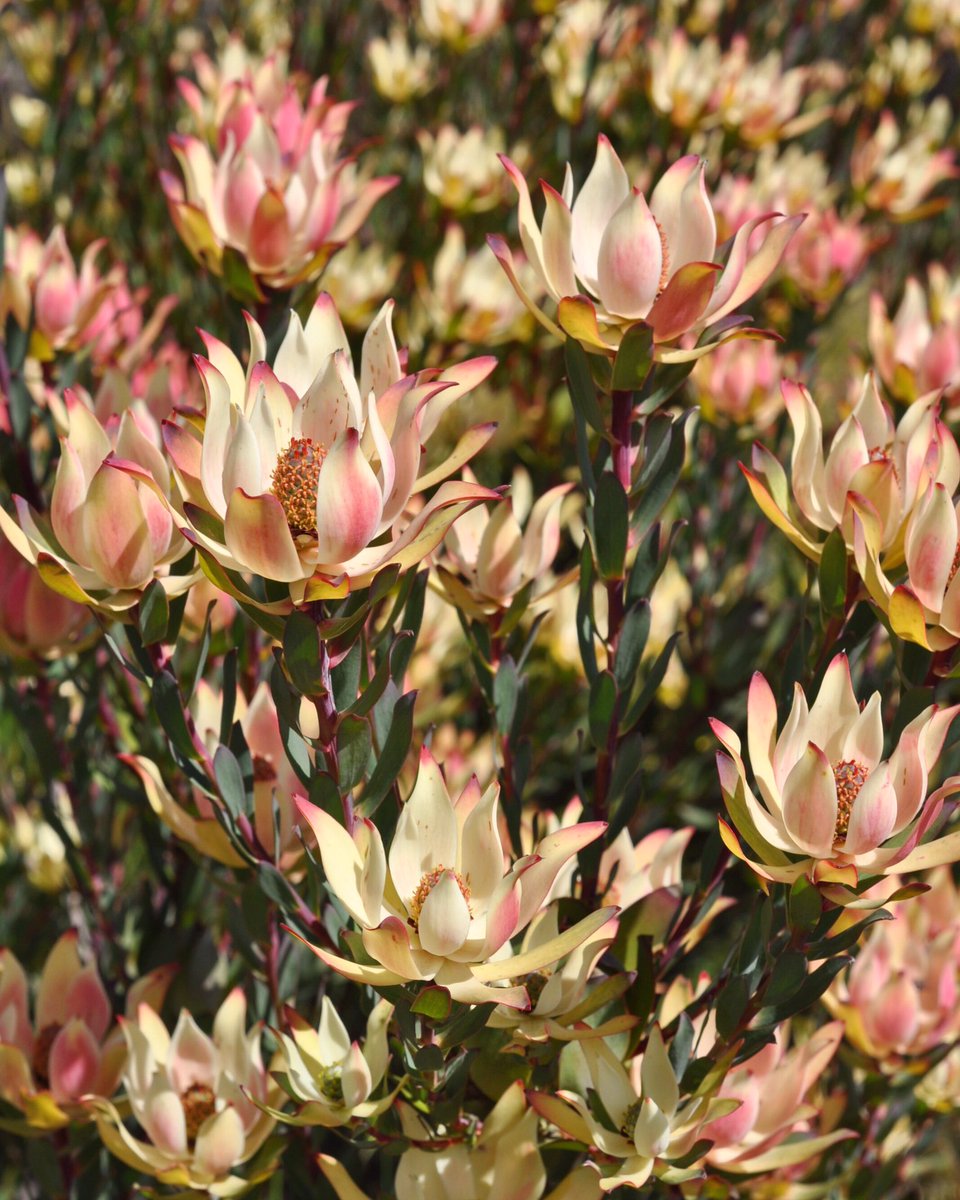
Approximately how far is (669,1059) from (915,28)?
2959 mm

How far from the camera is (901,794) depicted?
65 centimetres

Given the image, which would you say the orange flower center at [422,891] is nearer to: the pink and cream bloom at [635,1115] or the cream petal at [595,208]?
the pink and cream bloom at [635,1115]

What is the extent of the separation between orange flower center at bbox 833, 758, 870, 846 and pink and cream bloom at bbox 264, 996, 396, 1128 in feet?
0.95

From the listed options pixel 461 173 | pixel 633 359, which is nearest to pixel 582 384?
pixel 633 359

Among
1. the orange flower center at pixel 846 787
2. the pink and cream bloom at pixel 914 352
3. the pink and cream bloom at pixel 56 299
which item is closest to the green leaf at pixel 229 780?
the orange flower center at pixel 846 787

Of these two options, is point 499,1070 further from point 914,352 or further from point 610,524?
point 914,352

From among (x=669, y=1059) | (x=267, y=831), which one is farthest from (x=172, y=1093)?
(x=669, y=1059)

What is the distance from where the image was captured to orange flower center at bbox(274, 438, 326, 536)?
2.13 feet

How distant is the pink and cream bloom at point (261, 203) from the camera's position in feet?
3.28

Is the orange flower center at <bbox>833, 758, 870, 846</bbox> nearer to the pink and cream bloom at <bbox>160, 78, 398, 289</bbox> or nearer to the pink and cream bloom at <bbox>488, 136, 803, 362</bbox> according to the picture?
the pink and cream bloom at <bbox>488, 136, 803, 362</bbox>

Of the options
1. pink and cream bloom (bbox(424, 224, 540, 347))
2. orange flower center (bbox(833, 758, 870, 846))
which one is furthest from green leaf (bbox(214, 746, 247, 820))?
pink and cream bloom (bbox(424, 224, 540, 347))

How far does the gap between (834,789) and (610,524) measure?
22 cm

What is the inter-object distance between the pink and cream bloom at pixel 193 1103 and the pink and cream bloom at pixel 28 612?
28 centimetres

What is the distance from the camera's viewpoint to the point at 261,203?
971mm
